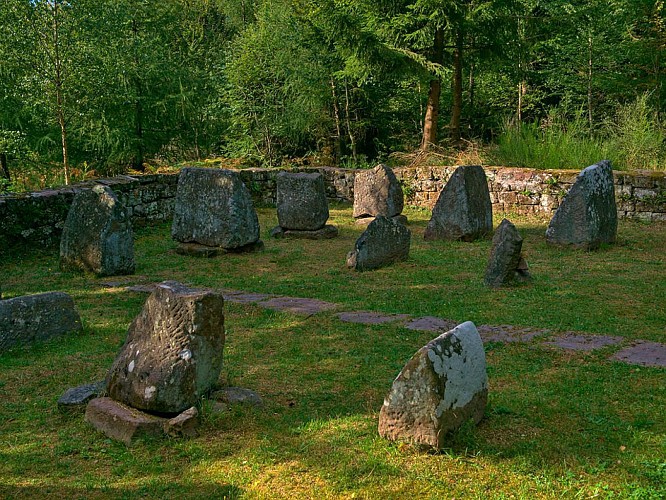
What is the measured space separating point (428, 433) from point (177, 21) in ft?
99.7

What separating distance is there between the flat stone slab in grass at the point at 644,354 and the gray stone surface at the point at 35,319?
4.99 meters

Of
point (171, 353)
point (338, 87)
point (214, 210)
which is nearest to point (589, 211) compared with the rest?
point (214, 210)

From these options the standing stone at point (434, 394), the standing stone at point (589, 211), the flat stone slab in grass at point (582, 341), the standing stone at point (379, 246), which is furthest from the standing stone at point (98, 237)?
the standing stone at point (589, 211)

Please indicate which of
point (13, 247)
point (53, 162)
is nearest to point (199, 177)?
point (13, 247)

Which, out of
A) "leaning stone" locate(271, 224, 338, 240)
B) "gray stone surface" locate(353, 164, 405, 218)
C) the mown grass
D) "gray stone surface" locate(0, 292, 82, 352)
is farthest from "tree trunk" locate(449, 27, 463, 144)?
"gray stone surface" locate(0, 292, 82, 352)

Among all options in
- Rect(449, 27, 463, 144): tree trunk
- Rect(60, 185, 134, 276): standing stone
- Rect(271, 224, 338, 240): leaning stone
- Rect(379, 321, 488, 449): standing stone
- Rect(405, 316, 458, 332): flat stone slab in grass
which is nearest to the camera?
Rect(379, 321, 488, 449): standing stone

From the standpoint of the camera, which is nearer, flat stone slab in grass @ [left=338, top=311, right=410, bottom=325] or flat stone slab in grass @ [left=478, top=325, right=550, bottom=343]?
flat stone slab in grass @ [left=478, top=325, right=550, bottom=343]

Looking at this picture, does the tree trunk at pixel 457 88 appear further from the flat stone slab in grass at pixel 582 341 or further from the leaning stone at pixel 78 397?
the leaning stone at pixel 78 397

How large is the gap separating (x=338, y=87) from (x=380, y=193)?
272 inches

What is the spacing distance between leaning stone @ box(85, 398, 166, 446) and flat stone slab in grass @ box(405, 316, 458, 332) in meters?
3.22

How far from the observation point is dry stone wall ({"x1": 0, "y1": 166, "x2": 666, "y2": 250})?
11.3 m

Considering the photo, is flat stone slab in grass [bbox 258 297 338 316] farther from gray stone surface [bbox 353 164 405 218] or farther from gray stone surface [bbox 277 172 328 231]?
gray stone surface [bbox 353 164 405 218]

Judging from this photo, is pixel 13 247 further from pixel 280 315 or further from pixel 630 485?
pixel 630 485

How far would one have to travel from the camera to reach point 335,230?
1344 centimetres
